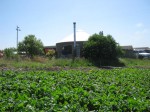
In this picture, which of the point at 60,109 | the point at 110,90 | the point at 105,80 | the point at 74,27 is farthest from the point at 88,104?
the point at 74,27

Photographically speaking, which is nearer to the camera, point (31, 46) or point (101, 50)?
point (101, 50)

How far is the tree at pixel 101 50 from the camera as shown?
22.7 meters

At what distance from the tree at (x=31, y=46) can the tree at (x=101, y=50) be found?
11.7m

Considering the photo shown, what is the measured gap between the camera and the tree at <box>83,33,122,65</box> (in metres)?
22.7

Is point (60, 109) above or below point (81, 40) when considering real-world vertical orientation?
below

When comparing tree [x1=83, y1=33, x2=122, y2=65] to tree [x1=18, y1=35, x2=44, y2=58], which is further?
tree [x1=18, y1=35, x2=44, y2=58]

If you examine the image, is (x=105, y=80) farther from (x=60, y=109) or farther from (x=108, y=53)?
(x=108, y=53)

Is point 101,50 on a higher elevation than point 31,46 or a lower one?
lower

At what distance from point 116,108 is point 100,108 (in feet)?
1.10

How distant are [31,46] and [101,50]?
1366 centimetres

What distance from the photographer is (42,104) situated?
4.41 metres

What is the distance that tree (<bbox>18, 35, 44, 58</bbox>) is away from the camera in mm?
33469

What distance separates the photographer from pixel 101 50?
22.7m

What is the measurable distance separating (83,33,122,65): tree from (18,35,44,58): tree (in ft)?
38.3
